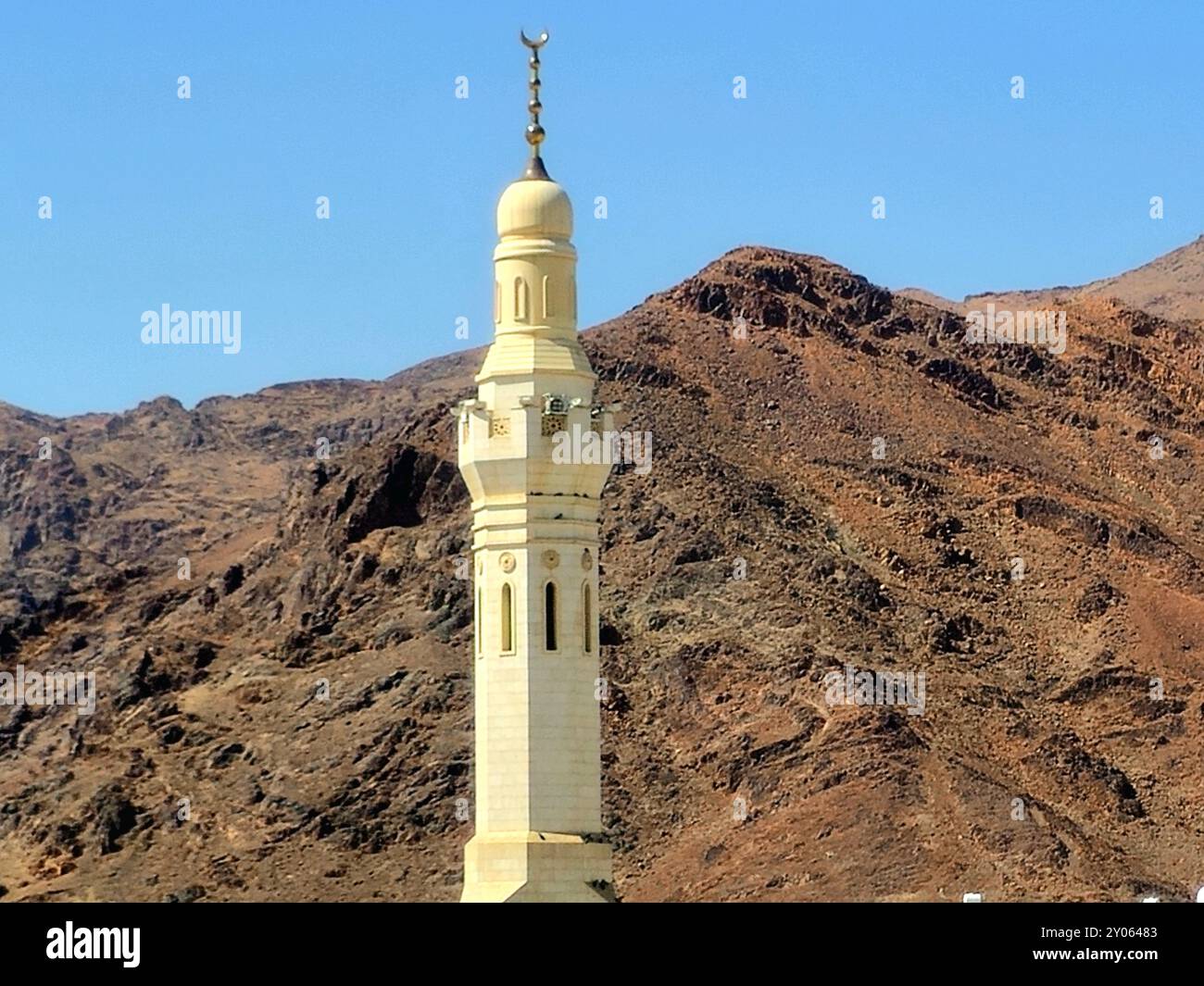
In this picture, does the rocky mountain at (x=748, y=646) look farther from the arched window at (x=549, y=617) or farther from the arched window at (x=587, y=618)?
the arched window at (x=549, y=617)

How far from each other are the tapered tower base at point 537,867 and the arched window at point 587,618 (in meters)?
2.03

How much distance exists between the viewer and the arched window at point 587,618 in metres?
36.6

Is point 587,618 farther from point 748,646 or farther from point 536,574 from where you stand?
point 748,646

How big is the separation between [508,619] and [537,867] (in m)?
2.59

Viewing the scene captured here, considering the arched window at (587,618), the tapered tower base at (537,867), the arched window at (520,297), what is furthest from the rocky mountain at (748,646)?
the arched window at (520,297)

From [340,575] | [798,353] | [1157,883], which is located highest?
[798,353]

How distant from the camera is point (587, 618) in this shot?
36.7 m

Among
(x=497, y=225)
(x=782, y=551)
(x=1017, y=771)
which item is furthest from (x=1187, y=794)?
(x=497, y=225)

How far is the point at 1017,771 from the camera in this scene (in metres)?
130

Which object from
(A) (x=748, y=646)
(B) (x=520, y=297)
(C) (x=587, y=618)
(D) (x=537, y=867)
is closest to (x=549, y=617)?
(C) (x=587, y=618)

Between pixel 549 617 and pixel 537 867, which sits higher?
pixel 549 617

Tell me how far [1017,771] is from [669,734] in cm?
1305

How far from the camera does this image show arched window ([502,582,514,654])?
36.5 meters
